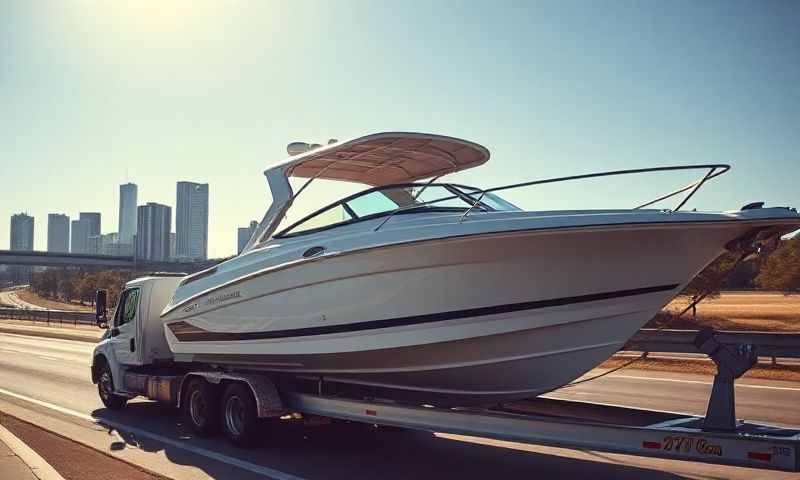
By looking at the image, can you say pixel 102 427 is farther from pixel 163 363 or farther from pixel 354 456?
pixel 354 456

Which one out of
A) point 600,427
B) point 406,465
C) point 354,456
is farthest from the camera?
point 354,456

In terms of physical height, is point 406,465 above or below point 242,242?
below

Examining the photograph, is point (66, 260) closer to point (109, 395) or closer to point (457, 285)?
point (109, 395)

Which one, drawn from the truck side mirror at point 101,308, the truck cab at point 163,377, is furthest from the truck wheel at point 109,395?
the truck side mirror at point 101,308

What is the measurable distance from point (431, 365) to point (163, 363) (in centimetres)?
625

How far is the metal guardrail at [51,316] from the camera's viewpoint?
41.8 meters

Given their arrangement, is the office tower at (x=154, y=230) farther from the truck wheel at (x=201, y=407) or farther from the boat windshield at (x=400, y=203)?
the boat windshield at (x=400, y=203)

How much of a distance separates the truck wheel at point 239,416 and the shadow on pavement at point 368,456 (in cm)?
13

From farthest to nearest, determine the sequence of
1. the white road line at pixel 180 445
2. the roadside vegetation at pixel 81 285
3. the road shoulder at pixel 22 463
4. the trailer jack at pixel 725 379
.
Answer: the roadside vegetation at pixel 81 285
the white road line at pixel 180 445
the road shoulder at pixel 22 463
the trailer jack at pixel 725 379

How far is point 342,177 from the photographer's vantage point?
9.73m

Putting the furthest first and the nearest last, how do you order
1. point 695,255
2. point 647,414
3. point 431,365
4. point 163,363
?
1. point 163,363
2. point 431,365
3. point 647,414
4. point 695,255

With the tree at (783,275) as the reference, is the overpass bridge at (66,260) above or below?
above

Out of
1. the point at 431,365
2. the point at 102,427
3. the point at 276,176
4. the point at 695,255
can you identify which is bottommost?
the point at 102,427

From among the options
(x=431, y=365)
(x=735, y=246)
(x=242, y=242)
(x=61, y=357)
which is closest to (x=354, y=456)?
(x=431, y=365)
